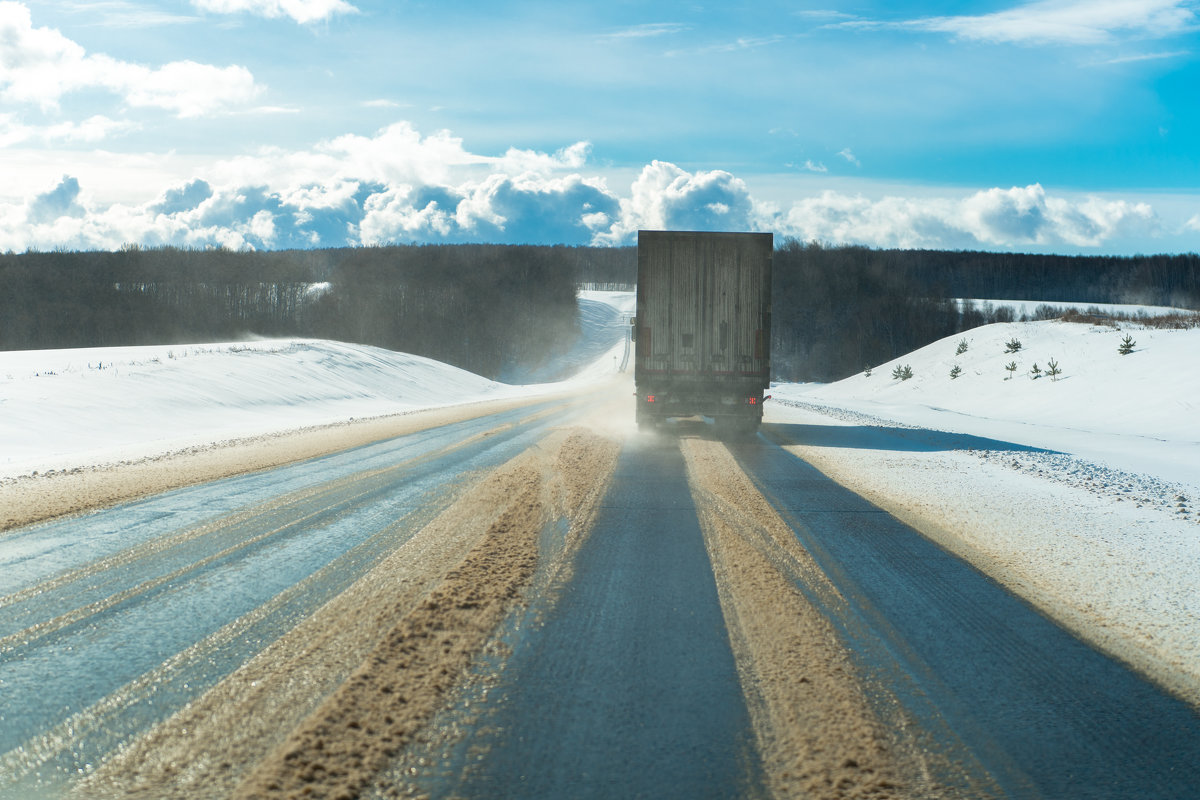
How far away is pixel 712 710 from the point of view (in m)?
3.23

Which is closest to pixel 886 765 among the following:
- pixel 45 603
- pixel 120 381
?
pixel 45 603

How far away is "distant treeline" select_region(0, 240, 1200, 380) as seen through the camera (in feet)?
328

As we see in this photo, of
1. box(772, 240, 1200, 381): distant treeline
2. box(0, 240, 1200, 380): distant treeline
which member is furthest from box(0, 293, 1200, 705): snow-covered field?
box(0, 240, 1200, 380): distant treeline

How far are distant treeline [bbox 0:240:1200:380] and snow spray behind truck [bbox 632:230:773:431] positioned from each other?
248 feet

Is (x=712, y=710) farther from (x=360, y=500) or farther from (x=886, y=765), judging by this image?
(x=360, y=500)

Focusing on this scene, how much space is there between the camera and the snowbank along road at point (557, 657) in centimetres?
275

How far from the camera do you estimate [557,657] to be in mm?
3820

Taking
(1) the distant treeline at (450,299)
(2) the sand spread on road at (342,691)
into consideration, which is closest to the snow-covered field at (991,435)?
(2) the sand spread on road at (342,691)

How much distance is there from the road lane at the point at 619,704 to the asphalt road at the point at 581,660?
1 cm

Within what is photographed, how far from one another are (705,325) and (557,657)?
502 inches

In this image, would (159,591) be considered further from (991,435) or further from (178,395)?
(178,395)

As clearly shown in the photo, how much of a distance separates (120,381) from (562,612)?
20056 mm

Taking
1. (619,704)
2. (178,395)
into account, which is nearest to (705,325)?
(619,704)

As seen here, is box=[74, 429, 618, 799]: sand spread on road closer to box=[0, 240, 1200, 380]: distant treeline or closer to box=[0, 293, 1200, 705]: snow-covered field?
box=[0, 293, 1200, 705]: snow-covered field
